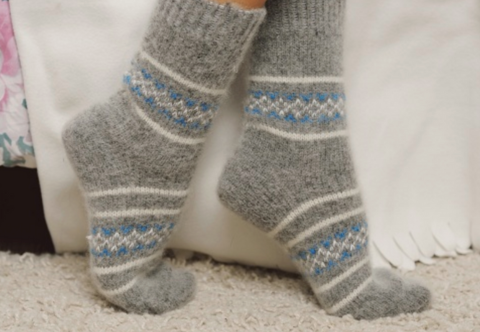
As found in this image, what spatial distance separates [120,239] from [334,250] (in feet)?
0.92

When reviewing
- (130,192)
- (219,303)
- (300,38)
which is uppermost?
(300,38)

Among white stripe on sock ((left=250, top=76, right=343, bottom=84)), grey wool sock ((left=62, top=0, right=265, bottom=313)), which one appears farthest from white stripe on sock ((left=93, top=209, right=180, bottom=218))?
white stripe on sock ((left=250, top=76, right=343, bottom=84))

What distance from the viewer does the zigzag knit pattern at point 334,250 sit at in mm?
874

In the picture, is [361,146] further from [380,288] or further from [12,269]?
[12,269]

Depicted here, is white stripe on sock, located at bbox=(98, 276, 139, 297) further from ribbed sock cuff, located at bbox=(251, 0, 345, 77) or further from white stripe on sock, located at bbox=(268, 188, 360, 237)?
ribbed sock cuff, located at bbox=(251, 0, 345, 77)

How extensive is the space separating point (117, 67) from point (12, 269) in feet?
1.08

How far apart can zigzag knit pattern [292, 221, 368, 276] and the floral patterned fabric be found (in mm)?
427

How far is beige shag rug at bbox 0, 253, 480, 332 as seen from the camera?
0.82m

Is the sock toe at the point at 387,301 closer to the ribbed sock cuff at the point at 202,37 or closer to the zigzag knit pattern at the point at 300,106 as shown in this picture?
the zigzag knit pattern at the point at 300,106

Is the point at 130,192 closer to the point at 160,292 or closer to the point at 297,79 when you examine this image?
the point at 160,292

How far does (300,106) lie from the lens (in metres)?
0.87

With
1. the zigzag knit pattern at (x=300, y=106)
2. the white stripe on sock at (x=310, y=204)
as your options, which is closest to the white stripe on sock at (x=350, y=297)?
the white stripe on sock at (x=310, y=204)

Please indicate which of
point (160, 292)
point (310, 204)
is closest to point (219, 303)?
point (160, 292)

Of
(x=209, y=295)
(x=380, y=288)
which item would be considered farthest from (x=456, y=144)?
(x=209, y=295)
